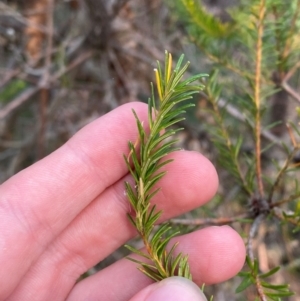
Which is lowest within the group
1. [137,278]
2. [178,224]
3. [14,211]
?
[137,278]

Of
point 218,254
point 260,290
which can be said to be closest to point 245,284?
point 260,290

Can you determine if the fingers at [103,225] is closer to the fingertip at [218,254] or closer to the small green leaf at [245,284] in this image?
the fingertip at [218,254]

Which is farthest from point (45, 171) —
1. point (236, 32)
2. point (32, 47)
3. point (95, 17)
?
point (32, 47)

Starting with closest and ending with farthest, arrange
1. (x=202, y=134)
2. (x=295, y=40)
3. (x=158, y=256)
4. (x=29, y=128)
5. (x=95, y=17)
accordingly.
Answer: (x=158, y=256) → (x=295, y=40) → (x=95, y=17) → (x=202, y=134) → (x=29, y=128)

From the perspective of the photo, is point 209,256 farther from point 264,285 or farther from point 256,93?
point 256,93

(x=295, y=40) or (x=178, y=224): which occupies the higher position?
(x=295, y=40)

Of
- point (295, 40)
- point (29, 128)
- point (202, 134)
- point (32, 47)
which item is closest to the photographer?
point (295, 40)

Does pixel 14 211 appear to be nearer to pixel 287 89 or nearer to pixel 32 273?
pixel 32 273
